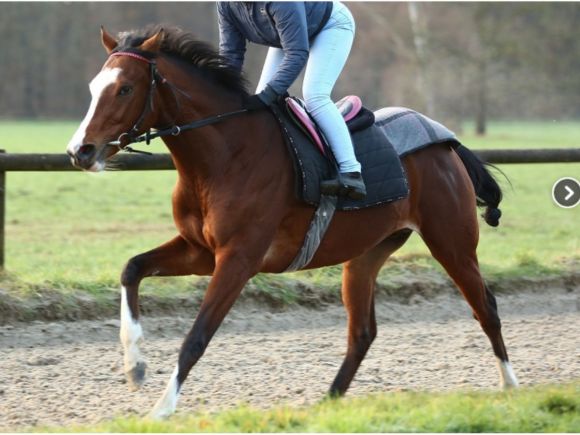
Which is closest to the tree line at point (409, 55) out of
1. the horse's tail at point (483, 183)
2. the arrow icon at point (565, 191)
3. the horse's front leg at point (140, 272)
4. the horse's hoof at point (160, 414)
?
the arrow icon at point (565, 191)

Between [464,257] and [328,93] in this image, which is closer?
[328,93]

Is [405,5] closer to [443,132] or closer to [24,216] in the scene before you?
[24,216]

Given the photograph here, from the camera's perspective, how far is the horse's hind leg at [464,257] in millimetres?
6133

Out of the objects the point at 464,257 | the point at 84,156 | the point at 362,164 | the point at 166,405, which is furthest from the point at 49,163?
the point at 166,405

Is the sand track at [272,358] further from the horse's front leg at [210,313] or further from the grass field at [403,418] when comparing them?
the grass field at [403,418]

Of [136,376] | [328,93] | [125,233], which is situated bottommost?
[125,233]

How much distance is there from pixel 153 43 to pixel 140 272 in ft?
4.04

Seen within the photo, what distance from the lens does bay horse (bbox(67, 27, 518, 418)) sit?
4883 mm

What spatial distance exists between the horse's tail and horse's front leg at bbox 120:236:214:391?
Result: 205cm

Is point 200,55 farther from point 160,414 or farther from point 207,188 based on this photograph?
point 160,414

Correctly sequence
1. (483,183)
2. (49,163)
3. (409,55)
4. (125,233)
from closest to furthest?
(483,183)
(49,163)
(125,233)
(409,55)

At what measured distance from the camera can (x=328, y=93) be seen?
568 centimetres

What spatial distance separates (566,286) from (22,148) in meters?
23.1

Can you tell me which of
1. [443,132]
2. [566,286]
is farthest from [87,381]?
[566,286]
